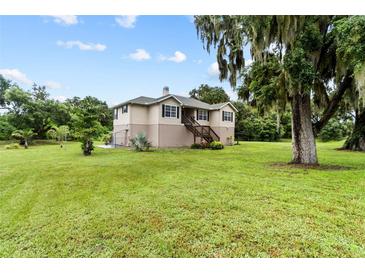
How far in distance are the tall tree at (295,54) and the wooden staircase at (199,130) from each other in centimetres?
891

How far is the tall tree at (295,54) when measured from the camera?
662 centimetres

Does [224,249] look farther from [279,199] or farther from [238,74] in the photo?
[238,74]

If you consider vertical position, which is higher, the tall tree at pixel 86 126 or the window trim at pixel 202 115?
the window trim at pixel 202 115

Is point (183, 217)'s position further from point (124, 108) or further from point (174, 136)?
point (124, 108)

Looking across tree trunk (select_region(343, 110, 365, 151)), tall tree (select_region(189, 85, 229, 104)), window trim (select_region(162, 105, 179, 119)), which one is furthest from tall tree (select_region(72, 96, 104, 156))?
tall tree (select_region(189, 85, 229, 104))

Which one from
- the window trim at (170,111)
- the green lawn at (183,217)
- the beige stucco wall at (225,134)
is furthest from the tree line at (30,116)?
the green lawn at (183,217)

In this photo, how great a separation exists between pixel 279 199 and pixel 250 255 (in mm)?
2197

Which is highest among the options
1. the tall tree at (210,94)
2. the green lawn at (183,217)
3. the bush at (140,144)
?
the tall tree at (210,94)

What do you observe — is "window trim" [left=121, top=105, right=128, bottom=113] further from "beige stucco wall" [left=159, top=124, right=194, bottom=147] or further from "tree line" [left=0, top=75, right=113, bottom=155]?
"beige stucco wall" [left=159, top=124, right=194, bottom=147]

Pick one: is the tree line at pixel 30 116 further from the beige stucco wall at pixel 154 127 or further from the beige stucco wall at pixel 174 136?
the beige stucco wall at pixel 174 136

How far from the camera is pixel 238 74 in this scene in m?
9.61

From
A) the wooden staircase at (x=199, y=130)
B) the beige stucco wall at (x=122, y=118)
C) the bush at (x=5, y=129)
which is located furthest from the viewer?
the bush at (x=5, y=129)
